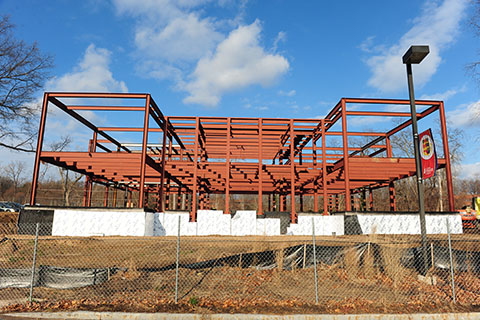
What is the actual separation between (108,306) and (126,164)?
13.9 meters

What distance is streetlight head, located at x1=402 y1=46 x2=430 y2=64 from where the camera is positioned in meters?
7.36

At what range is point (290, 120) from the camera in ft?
69.1

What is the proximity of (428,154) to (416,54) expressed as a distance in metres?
2.57

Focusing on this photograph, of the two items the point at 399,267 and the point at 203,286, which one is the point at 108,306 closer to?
the point at 203,286

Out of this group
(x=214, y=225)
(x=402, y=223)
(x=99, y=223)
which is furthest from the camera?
(x=214, y=225)

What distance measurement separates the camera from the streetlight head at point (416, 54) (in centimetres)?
736

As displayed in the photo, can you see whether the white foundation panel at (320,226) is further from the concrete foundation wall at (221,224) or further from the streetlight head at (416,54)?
the streetlight head at (416,54)

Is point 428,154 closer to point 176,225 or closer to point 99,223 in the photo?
point 176,225

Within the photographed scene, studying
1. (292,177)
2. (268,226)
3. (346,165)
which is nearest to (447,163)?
(346,165)

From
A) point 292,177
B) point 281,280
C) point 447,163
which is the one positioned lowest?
point 281,280

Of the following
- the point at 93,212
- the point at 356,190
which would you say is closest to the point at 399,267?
the point at 93,212

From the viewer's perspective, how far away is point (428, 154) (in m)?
7.47

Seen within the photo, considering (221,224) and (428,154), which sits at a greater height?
(428,154)

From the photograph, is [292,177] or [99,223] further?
[292,177]
